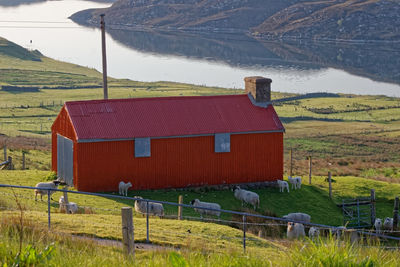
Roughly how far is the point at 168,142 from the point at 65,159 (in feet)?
16.5

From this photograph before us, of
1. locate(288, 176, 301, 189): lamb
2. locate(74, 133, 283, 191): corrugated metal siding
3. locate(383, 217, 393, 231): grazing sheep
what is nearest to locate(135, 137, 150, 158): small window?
locate(74, 133, 283, 191): corrugated metal siding

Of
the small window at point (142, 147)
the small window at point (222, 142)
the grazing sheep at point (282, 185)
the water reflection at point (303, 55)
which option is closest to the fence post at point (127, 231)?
the small window at point (142, 147)

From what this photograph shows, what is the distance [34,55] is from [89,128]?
121935 mm

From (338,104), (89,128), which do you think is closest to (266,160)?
(89,128)

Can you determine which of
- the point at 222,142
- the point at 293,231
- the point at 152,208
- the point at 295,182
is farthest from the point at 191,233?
the point at 295,182

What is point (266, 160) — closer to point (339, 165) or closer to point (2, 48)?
point (339, 165)

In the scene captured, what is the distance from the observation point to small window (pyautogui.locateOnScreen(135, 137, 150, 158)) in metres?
30.9

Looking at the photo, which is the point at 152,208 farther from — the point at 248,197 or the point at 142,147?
the point at 142,147

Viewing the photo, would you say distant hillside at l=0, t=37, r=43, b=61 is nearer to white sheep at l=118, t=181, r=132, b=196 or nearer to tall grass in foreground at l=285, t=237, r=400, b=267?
white sheep at l=118, t=181, r=132, b=196

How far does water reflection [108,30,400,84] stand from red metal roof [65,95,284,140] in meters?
108

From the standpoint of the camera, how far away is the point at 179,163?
31.7 meters

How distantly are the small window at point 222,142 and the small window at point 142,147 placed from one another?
349 cm

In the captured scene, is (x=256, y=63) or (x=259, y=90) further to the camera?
(x=256, y=63)

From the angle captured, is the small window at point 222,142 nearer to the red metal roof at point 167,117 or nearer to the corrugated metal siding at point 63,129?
the red metal roof at point 167,117
